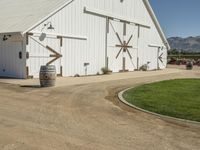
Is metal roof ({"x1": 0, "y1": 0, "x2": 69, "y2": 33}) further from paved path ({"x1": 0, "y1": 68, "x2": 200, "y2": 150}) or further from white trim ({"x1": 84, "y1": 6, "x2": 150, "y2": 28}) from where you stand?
paved path ({"x1": 0, "y1": 68, "x2": 200, "y2": 150})

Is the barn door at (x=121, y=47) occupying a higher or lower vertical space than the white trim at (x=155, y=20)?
lower

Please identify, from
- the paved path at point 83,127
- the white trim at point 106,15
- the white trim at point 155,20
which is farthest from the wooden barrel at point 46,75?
the white trim at point 155,20

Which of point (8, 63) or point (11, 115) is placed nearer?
point (11, 115)

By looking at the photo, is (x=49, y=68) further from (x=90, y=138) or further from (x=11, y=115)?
(x=90, y=138)

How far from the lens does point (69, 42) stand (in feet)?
68.8

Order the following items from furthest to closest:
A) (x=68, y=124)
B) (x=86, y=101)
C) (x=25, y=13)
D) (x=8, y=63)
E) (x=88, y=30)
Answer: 1. (x=88, y=30)
2. (x=25, y=13)
3. (x=8, y=63)
4. (x=86, y=101)
5. (x=68, y=124)

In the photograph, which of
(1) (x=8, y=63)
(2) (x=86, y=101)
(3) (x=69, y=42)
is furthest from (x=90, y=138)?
(3) (x=69, y=42)

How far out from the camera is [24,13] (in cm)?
2094

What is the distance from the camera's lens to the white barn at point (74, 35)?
18375mm

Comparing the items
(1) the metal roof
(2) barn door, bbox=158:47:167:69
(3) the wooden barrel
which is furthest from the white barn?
(3) the wooden barrel

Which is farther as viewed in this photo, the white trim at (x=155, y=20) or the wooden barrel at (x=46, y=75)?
the white trim at (x=155, y=20)

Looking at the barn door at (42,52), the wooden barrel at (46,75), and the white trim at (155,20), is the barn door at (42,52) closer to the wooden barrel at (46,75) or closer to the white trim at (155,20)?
the wooden barrel at (46,75)

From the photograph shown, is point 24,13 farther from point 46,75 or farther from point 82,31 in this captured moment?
point 46,75

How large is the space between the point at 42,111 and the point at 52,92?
3.98 meters
